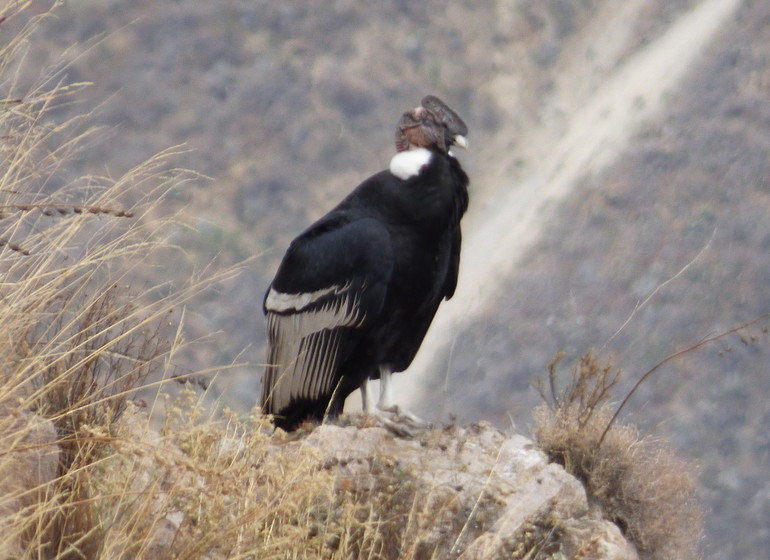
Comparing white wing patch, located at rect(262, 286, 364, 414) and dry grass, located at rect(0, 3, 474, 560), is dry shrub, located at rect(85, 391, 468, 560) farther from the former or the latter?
white wing patch, located at rect(262, 286, 364, 414)

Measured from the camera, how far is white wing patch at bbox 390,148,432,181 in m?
6.00

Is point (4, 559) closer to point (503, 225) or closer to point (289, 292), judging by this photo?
point (289, 292)

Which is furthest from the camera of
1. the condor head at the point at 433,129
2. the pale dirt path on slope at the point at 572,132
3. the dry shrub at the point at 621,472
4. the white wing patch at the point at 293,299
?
the pale dirt path on slope at the point at 572,132

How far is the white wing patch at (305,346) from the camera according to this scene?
5.99m

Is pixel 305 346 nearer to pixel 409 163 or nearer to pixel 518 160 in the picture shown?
pixel 409 163

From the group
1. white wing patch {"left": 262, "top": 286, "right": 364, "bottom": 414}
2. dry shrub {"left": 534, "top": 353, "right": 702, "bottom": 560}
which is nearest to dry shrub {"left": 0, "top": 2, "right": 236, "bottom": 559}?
white wing patch {"left": 262, "top": 286, "right": 364, "bottom": 414}

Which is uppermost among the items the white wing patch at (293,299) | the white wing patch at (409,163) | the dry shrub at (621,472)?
the white wing patch at (409,163)

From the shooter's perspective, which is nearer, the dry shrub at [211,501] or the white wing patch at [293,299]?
the dry shrub at [211,501]

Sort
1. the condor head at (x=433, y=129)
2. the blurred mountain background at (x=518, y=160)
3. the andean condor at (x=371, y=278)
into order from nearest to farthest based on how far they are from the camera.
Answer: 1. the andean condor at (x=371, y=278)
2. the condor head at (x=433, y=129)
3. the blurred mountain background at (x=518, y=160)

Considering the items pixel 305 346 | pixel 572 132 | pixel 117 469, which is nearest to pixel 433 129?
pixel 305 346

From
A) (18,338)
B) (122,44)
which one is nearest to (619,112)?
(122,44)

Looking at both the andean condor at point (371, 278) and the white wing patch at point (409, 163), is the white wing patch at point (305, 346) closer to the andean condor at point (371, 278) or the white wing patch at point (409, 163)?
the andean condor at point (371, 278)

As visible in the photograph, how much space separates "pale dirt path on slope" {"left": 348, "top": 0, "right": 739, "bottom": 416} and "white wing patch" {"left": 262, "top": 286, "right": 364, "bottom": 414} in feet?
60.6

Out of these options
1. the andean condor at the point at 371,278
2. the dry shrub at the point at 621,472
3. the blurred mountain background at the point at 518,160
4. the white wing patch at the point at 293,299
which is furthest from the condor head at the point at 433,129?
the blurred mountain background at the point at 518,160
